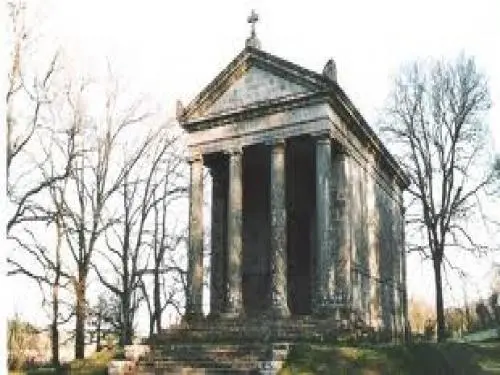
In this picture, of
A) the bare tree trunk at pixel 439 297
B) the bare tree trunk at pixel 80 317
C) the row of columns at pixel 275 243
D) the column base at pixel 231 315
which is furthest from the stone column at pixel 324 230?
the bare tree trunk at pixel 439 297

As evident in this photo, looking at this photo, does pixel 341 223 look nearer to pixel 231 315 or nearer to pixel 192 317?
pixel 231 315

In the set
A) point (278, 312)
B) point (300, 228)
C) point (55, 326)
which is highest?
point (300, 228)

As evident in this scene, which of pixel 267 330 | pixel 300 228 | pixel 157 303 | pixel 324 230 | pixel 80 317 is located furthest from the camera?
pixel 157 303

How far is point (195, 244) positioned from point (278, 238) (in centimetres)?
305

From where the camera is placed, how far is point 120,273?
22406 mm

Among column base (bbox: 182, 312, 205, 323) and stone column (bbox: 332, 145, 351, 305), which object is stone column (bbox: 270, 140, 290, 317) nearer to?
stone column (bbox: 332, 145, 351, 305)

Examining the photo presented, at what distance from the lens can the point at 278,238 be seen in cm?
1770

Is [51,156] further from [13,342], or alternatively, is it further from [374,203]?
[374,203]

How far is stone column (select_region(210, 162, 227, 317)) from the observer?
68.0 feet

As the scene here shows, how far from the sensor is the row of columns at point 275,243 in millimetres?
17078

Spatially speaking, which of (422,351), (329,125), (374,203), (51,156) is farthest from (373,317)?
(51,156)

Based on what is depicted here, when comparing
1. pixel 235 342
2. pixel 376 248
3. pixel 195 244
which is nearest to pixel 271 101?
pixel 195 244

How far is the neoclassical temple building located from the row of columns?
3 cm

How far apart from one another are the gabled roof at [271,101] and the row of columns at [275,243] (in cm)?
116
